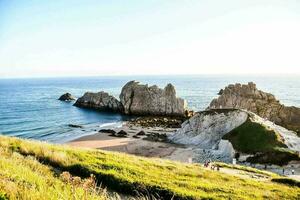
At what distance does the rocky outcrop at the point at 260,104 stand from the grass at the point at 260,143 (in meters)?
16.0

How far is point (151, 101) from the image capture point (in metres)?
99.8

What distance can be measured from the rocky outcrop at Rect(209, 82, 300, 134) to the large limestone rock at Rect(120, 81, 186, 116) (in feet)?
34.6

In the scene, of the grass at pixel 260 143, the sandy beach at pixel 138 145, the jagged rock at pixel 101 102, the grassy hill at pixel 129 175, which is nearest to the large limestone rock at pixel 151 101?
the jagged rock at pixel 101 102

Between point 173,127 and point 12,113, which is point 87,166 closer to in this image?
point 173,127

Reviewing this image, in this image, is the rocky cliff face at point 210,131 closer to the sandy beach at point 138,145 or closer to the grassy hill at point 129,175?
the sandy beach at point 138,145

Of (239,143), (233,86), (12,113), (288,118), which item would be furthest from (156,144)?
(12,113)

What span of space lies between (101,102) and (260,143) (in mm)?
69607

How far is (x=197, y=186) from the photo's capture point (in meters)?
16.2

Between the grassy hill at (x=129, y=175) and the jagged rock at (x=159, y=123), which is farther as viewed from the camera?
the jagged rock at (x=159, y=123)

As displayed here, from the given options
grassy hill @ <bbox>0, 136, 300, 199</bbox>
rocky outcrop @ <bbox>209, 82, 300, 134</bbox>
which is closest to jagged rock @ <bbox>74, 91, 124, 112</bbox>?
rocky outcrop @ <bbox>209, 82, 300, 134</bbox>

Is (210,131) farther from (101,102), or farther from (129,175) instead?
(101,102)

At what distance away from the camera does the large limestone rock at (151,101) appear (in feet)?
314

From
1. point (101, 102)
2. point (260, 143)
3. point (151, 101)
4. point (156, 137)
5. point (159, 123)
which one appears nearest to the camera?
Result: point (260, 143)

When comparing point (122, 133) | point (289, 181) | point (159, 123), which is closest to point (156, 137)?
point (122, 133)
